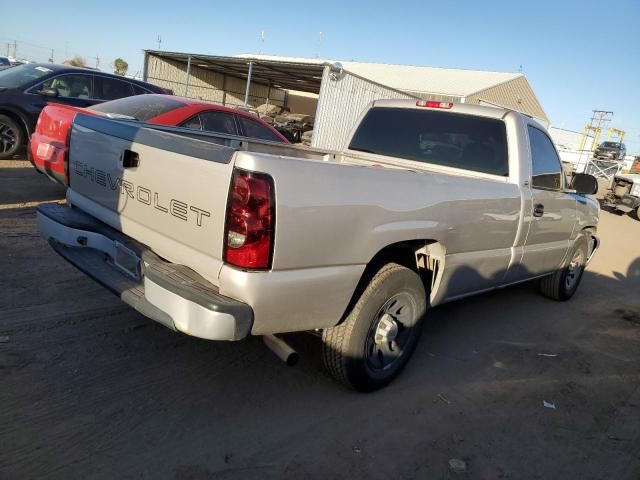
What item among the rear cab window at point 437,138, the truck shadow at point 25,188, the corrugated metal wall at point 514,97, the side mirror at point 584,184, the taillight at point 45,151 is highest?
the corrugated metal wall at point 514,97

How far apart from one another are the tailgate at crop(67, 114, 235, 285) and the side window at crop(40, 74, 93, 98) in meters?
6.30

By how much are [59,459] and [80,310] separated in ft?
5.34

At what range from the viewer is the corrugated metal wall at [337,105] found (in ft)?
51.9

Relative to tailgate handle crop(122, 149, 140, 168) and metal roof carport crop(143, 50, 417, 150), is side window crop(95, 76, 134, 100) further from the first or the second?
tailgate handle crop(122, 149, 140, 168)

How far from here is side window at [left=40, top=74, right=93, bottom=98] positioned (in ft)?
28.6

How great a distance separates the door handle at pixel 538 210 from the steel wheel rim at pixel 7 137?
8.57m

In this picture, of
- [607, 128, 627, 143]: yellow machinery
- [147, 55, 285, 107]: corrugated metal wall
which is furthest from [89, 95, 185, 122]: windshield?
[607, 128, 627, 143]: yellow machinery

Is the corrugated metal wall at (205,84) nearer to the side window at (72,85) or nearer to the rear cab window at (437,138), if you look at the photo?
the side window at (72,85)

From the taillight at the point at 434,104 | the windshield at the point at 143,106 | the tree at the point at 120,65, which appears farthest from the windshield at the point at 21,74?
the tree at the point at 120,65

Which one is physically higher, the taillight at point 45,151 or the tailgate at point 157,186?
the tailgate at point 157,186

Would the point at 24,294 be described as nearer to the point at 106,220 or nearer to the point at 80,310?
the point at 80,310

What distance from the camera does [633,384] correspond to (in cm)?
404

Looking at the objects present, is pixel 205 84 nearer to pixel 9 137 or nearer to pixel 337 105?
pixel 337 105

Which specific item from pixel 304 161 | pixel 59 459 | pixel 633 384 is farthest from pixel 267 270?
pixel 633 384
